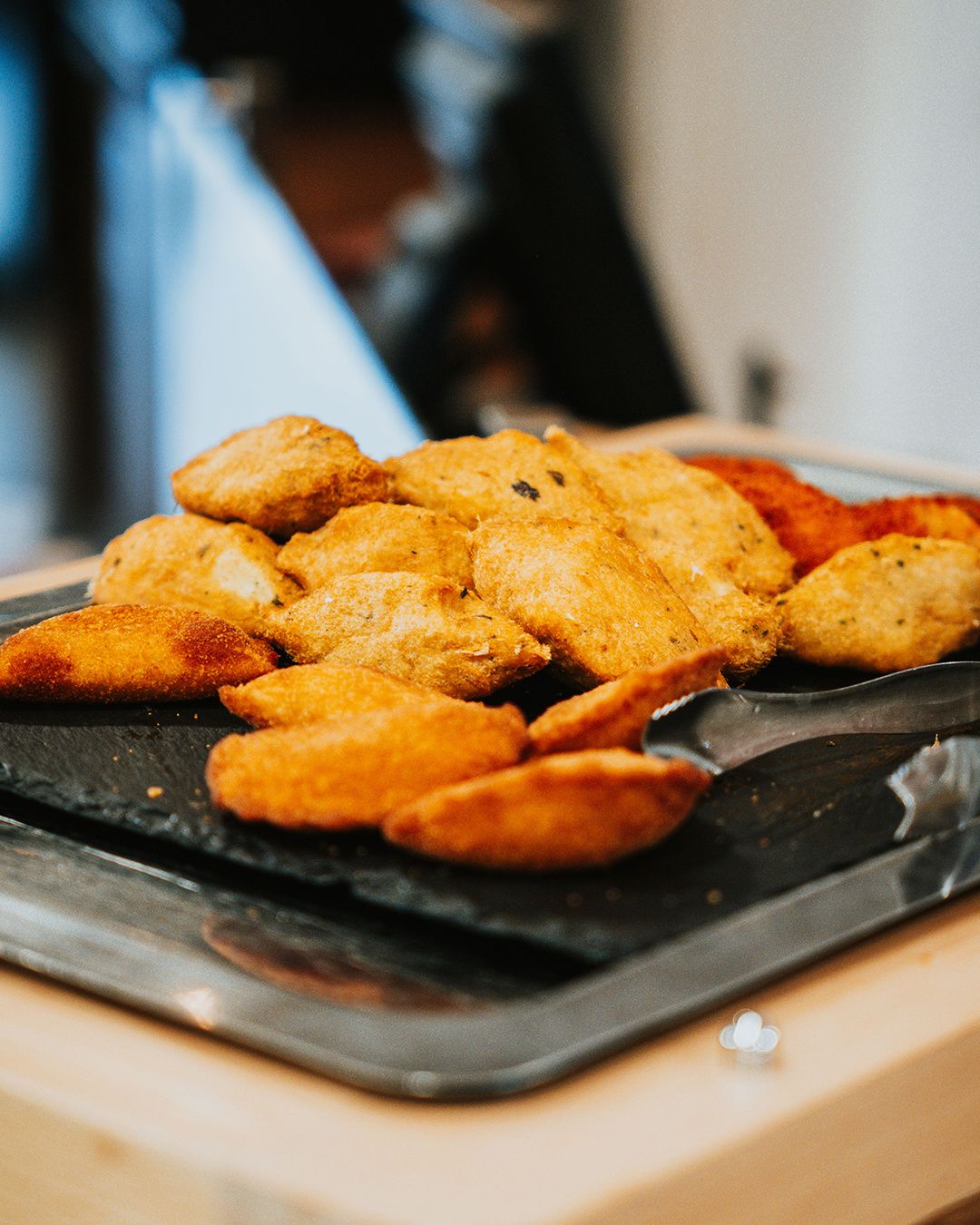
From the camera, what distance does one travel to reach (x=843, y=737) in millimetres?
853

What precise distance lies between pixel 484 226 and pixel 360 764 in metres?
2.71

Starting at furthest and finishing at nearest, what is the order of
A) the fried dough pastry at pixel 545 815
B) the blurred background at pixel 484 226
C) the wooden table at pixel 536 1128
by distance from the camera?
the blurred background at pixel 484 226, the fried dough pastry at pixel 545 815, the wooden table at pixel 536 1128

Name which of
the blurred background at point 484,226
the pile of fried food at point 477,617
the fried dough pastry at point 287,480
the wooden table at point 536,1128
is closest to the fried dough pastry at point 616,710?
the pile of fried food at point 477,617

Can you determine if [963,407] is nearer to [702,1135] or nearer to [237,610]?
[237,610]

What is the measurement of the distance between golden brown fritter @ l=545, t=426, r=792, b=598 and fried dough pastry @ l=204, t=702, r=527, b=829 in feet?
1.06

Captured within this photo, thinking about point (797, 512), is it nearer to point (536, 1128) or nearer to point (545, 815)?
point (545, 815)

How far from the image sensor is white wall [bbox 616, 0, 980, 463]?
8.48 feet

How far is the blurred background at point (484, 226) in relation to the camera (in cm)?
269

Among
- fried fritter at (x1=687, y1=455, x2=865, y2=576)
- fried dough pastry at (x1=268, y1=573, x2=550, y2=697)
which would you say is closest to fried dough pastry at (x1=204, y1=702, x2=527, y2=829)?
fried dough pastry at (x1=268, y1=573, x2=550, y2=697)

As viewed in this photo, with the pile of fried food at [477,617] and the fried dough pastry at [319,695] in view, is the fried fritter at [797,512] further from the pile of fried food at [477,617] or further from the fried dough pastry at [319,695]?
the fried dough pastry at [319,695]

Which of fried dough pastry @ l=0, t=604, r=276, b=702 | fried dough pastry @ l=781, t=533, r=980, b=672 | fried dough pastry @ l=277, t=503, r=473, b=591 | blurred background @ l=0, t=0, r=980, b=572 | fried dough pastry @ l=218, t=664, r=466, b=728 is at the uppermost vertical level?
blurred background @ l=0, t=0, r=980, b=572

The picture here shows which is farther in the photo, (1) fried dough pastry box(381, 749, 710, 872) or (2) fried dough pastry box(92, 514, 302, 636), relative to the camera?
(2) fried dough pastry box(92, 514, 302, 636)

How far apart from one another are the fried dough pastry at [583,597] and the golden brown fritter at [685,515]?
98mm

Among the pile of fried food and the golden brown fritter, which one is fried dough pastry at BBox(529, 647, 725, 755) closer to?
the pile of fried food
